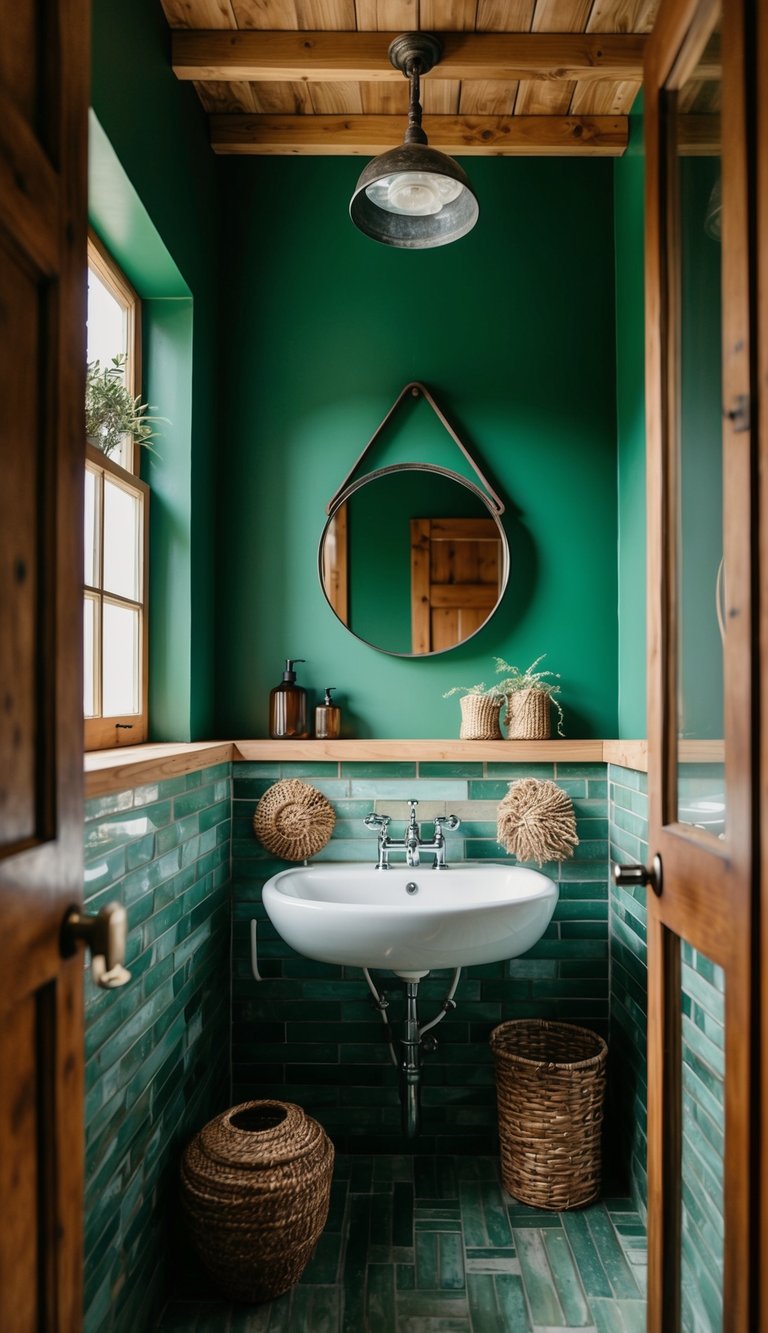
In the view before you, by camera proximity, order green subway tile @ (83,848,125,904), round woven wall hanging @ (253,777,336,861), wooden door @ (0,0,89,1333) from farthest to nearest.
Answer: round woven wall hanging @ (253,777,336,861) → green subway tile @ (83,848,125,904) → wooden door @ (0,0,89,1333)

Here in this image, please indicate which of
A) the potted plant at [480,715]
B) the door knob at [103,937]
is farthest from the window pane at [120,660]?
the door knob at [103,937]

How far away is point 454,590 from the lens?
8.20 ft

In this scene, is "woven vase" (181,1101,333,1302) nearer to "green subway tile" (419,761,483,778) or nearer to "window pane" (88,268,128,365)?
"green subway tile" (419,761,483,778)

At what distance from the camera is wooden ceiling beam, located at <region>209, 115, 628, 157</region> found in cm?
245

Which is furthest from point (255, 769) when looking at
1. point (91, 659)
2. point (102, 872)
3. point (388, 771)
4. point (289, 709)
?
point (102, 872)

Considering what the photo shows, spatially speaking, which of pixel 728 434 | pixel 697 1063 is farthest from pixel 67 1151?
pixel 728 434

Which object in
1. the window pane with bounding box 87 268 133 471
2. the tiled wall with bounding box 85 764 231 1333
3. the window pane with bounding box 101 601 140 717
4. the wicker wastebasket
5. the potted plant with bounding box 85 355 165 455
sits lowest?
the wicker wastebasket

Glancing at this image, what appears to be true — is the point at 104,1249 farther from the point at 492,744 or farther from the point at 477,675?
the point at 477,675

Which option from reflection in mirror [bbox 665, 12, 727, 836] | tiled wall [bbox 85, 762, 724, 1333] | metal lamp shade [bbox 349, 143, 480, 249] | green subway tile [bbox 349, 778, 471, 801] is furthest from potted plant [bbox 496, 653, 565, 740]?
reflection in mirror [bbox 665, 12, 727, 836]

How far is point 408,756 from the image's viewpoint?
2391 millimetres

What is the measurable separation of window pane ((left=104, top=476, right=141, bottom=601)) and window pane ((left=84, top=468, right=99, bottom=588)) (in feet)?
0.22

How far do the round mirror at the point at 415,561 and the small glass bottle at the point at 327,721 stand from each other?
0.69 feet

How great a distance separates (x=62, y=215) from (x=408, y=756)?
1680 millimetres

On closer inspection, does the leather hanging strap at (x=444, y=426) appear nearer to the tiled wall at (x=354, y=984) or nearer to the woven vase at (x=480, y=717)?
the woven vase at (x=480, y=717)
